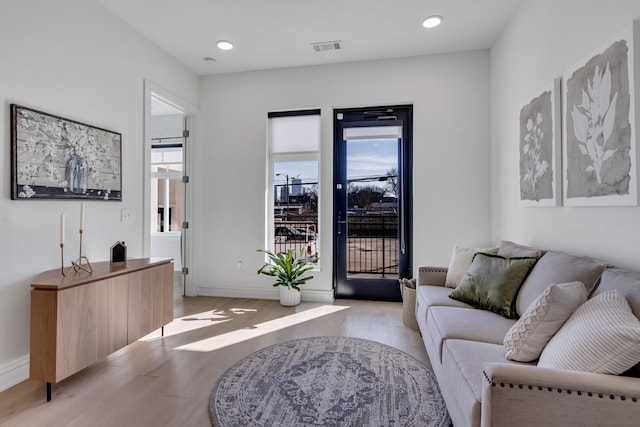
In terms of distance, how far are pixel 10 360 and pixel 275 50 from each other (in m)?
3.60

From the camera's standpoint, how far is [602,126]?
5.69ft

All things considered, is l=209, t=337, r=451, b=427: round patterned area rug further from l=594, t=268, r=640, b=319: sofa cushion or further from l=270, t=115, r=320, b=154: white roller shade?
l=270, t=115, r=320, b=154: white roller shade

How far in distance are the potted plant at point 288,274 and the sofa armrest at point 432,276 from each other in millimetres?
1485

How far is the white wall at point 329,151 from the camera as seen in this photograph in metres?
3.70

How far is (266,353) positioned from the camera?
2516mm

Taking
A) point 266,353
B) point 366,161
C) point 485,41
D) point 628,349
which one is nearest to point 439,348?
point 628,349

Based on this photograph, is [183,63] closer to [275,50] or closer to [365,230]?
[275,50]

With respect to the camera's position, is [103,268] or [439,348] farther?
[103,268]

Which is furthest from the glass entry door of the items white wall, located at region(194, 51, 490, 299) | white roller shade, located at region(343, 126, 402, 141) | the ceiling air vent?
the ceiling air vent

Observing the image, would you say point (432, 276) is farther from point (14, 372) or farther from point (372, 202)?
point (14, 372)

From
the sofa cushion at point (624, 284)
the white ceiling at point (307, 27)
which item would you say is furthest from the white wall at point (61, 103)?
the sofa cushion at point (624, 284)

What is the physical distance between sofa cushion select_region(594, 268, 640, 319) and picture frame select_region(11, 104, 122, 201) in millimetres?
3399

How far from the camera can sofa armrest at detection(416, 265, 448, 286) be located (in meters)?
2.91

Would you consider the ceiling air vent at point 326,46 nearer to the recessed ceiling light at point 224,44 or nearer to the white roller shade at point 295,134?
the white roller shade at point 295,134
